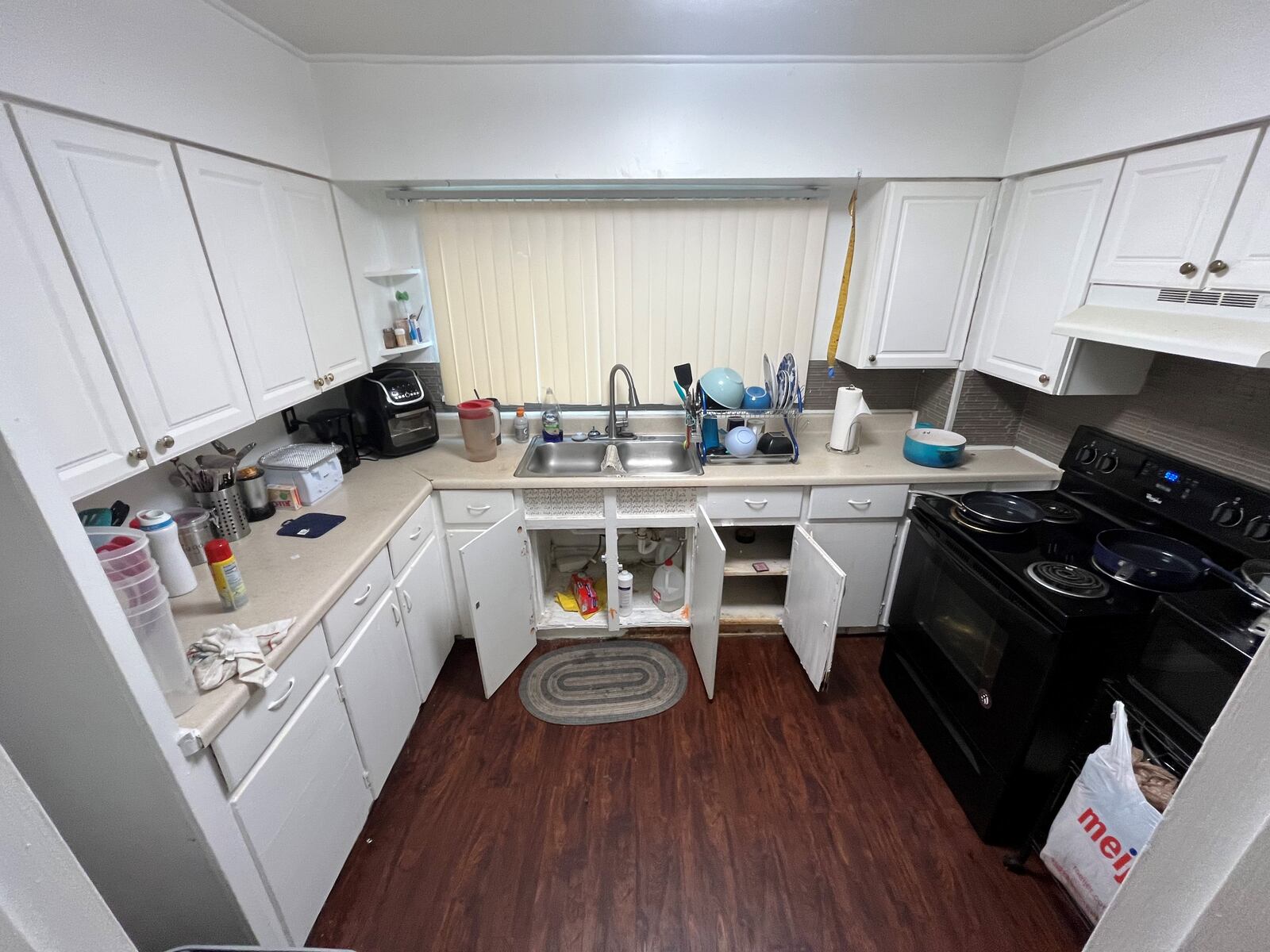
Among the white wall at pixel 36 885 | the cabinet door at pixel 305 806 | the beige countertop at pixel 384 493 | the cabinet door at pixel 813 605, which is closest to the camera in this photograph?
the white wall at pixel 36 885

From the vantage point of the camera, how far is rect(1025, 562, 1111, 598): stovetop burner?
1.32m

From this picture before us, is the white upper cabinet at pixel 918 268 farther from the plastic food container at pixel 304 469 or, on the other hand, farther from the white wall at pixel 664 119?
the plastic food container at pixel 304 469

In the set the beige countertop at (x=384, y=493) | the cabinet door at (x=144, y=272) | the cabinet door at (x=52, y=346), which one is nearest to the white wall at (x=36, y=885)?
the beige countertop at (x=384, y=493)

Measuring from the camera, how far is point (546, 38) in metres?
1.66

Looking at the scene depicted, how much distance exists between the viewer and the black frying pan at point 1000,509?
5.25 ft

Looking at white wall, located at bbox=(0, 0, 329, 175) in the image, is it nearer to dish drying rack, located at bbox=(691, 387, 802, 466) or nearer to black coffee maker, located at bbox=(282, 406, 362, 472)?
black coffee maker, located at bbox=(282, 406, 362, 472)

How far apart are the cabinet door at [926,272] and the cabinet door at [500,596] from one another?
1696 millimetres

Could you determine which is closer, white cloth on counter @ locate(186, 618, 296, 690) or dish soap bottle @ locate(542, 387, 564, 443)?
white cloth on counter @ locate(186, 618, 296, 690)

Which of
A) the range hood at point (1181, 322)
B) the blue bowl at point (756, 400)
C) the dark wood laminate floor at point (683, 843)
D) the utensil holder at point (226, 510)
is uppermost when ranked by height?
the range hood at point (1181, 322)

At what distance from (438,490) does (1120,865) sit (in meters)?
2.27

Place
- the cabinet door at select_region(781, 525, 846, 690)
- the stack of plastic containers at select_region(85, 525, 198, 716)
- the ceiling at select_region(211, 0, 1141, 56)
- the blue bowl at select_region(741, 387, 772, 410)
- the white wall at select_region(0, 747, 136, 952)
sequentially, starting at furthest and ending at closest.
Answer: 1. the blue bowl at select_region(741, 387, 772, 410)
2. the cabinet door at select_region(781, 525, 846, 690)
3. the ceiling at select_region(211, 0, 1141, 56)
4. the stack of plastic containers at select_region(85, 525, 198, 716)
5. the white wall at select_region(0, 747, 136, 952)

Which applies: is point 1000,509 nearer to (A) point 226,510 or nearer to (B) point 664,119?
(B) point 664,119

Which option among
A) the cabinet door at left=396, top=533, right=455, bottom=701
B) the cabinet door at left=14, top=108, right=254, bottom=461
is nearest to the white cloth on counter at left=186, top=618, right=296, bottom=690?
the cabinet door at left=14, top=108, right=254, bottom=461

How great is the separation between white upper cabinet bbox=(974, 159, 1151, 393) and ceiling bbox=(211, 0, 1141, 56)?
1.52 ft
